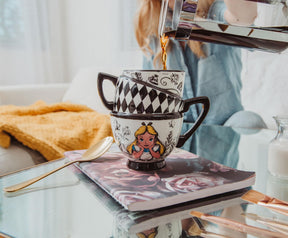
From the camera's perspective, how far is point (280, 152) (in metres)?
0.44

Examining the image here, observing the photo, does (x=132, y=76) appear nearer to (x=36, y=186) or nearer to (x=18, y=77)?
(x=36, y=186)

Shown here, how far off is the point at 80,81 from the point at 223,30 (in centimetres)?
143

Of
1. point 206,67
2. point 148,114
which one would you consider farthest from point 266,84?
point 148,114

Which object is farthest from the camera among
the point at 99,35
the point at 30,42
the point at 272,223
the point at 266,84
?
the point at 30,42

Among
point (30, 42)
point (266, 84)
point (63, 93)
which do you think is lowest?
point (63, 93)

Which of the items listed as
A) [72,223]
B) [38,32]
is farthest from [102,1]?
[72,223]

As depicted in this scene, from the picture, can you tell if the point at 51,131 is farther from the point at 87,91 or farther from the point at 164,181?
the point at 87,91

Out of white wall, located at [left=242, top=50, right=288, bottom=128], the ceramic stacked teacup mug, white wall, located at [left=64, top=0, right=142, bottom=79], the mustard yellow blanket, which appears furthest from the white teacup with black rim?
white wall, located at [left=64, top=0, right=142, bottom=79]

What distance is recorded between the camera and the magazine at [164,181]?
0.31 m

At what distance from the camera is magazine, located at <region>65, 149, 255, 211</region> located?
0.31m

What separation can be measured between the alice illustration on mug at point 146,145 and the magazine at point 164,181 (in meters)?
0.02

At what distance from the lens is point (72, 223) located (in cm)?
30

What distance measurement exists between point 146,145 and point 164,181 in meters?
0.06

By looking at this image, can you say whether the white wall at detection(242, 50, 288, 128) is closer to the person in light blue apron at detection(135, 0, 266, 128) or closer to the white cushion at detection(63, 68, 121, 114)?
the person in light blue apron at detection(135, 0, 266, 128)
